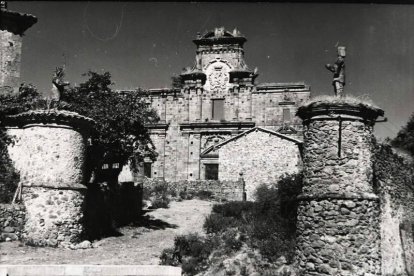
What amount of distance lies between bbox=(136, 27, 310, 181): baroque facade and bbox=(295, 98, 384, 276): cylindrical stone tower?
24443 millimetres

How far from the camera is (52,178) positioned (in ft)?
47.1

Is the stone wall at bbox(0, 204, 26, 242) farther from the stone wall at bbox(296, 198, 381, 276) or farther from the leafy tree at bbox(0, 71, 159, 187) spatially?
the stone wall at bbox(296, 198, 381, 276)

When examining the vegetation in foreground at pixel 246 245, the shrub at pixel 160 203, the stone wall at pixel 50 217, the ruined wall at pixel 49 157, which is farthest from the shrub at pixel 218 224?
the shrub at pixel 160 203

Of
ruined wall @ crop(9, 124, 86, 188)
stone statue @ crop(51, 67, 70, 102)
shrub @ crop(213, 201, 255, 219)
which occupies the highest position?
→ stone statue @ crop(51, 67, 70, 102)

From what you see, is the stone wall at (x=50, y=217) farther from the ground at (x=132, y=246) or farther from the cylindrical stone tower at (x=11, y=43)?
the cylindrical stone tower at (x=11, y=43)

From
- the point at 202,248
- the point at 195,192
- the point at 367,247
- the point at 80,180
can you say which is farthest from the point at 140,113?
the point at 367,247

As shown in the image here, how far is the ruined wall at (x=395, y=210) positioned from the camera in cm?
1156

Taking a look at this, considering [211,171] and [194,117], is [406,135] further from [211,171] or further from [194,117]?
[194,117]

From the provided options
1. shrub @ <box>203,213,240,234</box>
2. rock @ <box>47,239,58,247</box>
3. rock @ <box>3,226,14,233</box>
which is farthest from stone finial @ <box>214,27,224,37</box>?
rock @ <box>3,226,14,233</box>

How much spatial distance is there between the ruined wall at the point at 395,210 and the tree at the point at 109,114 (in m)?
9.96

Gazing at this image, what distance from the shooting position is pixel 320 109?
32.9 feet

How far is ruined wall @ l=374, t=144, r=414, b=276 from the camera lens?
11562 millimetres

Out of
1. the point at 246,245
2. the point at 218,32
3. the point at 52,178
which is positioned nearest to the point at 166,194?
the point at 246,245

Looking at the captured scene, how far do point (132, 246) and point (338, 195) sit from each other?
8469mm
